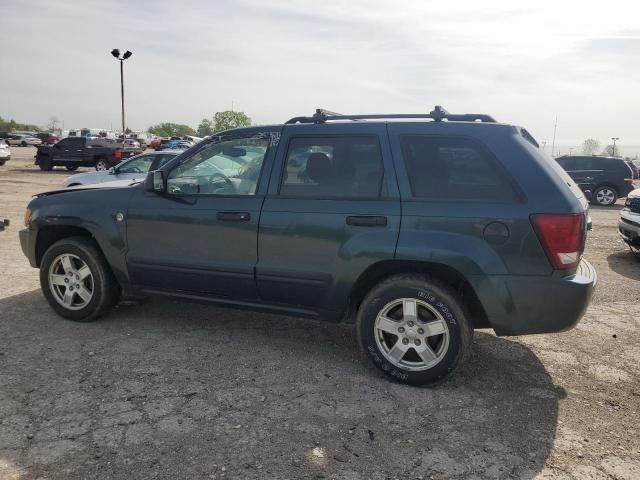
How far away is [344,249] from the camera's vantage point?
142 inches

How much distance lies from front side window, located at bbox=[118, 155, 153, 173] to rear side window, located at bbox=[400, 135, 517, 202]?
8889 mm

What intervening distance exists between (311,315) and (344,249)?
1.94ft

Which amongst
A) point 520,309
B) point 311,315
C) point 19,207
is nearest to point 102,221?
point 311,315

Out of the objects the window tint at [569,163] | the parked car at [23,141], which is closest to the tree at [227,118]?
the parked car at [23,141]

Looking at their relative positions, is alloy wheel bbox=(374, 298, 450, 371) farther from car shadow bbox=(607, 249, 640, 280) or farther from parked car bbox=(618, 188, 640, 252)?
parked car bbox=(618, 188, 640, 252)

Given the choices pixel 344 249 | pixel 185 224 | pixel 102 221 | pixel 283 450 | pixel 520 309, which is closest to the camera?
pixel 283 450

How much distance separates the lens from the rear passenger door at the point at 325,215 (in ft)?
11.7

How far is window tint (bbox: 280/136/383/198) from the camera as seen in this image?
3.65 meters

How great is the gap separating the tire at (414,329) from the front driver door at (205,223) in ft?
3.23

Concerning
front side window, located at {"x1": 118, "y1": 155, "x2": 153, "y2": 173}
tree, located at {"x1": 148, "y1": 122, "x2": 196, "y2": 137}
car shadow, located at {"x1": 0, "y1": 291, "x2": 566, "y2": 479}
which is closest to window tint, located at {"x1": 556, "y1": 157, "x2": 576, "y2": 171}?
front side window, located at {"x1": 118, "y1": 155, "x2": 153, "y2": 173}

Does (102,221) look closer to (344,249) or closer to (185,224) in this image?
(185,224)

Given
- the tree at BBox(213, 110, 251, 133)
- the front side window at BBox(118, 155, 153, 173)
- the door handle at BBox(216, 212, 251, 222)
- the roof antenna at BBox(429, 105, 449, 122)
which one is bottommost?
the door handle at BBox(216, 212, 251, 222)

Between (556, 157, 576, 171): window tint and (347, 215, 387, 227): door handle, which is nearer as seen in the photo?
(347, 215, 387, 227): door handle

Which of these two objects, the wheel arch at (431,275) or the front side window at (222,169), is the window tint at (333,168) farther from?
the wheel arch at (431,275)
